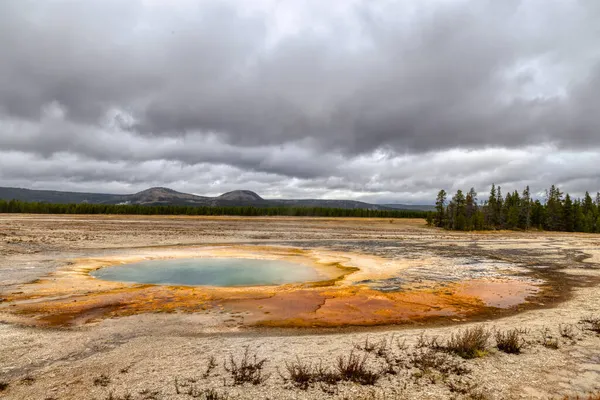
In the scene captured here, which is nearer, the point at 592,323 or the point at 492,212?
the point at 592,323

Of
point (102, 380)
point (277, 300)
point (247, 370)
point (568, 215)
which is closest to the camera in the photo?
point (102, 380)

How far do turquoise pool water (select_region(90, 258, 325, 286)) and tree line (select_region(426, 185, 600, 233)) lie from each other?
6710 centimetres

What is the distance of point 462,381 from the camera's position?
7.58m

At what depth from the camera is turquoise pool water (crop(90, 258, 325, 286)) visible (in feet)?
67.2

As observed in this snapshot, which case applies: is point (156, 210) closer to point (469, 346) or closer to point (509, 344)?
point (469, 346)

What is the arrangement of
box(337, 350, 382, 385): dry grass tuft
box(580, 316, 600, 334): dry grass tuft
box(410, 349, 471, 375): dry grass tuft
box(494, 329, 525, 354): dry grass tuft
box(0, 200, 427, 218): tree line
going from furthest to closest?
box(0, 200, 427, 218): tree line → box(580, 316, 600, 334): dry grass tuft → box(494, 329, 525, 354): dry grass tuft → box(410, 349, 471, 375): dry grass tuft → box(337, 350, 382, 385): dry grass tuft

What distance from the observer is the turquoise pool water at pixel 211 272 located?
20469mm

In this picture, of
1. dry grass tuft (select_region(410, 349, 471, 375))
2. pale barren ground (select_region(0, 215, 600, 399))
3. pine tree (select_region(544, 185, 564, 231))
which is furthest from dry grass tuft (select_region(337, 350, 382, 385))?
pine tree (select_region(544, 185, 564, 231))

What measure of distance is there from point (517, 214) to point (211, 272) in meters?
89.2

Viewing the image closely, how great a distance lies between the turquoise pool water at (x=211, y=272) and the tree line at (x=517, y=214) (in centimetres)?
6710

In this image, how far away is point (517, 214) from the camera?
289 feet

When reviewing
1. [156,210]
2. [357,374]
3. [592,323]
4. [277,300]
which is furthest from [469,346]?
[156,210]

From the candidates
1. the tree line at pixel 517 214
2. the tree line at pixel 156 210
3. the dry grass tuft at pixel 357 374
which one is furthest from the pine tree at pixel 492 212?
the dry grass tuft at pixel 357 374

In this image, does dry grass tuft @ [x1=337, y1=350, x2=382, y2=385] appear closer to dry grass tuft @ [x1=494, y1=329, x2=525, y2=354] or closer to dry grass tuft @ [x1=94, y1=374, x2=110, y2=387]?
dry grass tuft @ [x1=494, y1=329, x2=525, y2=354]
